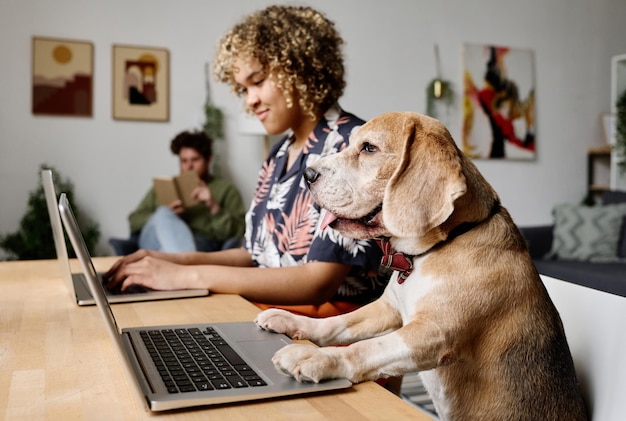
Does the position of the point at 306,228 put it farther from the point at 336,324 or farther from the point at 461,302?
the point at 461,302

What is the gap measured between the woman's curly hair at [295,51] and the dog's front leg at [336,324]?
0.82 meters

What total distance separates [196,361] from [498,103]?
18.1 ft

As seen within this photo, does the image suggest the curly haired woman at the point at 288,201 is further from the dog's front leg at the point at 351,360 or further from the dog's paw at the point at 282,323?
the dog's front leg at the point at 351,360

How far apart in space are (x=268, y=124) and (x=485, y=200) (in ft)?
3.13

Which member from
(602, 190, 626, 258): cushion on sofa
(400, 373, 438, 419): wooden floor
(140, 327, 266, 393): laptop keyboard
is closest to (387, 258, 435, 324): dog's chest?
(140, 327, 266, 393): laptop keyboard

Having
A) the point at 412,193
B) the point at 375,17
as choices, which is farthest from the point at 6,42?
the point at 412,193

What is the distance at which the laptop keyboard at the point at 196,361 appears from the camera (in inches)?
33.0

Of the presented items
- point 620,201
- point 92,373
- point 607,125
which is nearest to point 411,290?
point 92,373

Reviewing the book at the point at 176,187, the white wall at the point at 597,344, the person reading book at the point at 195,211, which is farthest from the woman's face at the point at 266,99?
the book at the point at 176,187

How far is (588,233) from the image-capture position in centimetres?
476

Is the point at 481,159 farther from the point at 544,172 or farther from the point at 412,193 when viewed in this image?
Answer: the point at 412,193

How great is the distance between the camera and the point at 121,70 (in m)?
4.84

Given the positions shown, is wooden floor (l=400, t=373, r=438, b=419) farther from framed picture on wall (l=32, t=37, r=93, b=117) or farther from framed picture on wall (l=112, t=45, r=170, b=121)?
framed picture on wall (l=32, t=37, r=93, b=117)

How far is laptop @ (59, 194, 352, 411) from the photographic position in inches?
30.9
